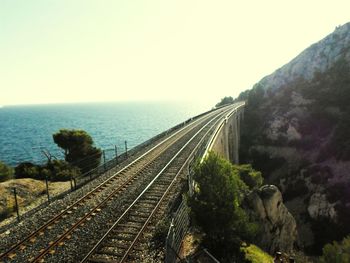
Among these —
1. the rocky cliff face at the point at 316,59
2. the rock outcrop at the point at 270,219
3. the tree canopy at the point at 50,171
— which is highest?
the rocky cliff face at the point at 316,59

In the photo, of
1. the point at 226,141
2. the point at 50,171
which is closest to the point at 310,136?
the point at 226,141

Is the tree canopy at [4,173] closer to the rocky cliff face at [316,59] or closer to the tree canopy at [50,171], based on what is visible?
the tree canopy at [50,171]

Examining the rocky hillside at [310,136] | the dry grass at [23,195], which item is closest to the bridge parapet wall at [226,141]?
the rocky hillside at [310,136]

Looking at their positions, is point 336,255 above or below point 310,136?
above

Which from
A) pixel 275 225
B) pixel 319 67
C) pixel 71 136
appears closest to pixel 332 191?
pixel 275 225

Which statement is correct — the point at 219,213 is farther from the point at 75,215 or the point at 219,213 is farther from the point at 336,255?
the point at 75,215

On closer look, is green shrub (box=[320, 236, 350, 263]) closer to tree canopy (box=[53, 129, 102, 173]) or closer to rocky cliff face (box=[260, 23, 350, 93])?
tree canopy (box=[53, 129, 102, 173])

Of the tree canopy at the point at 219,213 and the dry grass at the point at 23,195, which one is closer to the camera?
the tree canopy at the point at 219,213
